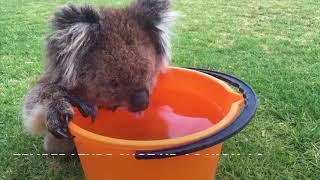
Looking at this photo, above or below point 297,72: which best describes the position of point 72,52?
above

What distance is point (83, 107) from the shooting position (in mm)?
2016

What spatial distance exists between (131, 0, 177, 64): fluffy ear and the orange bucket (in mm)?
347

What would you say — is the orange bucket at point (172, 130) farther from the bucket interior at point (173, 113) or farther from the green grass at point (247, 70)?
the green grass at point (247, 70)

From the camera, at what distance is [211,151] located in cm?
185

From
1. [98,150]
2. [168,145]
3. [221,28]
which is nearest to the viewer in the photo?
[168,145]

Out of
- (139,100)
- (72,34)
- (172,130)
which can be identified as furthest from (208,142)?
(172,130)

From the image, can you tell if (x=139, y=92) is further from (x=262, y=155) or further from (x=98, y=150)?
(x=262, y=155)

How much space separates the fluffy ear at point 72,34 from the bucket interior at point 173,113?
1.27ft

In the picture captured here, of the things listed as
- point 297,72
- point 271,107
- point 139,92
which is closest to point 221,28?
point 297,72

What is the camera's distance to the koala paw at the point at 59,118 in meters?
1.93

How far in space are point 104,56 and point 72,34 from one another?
0.15m

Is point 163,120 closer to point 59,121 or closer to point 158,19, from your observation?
point 158,19

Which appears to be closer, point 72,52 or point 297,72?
point 72,52

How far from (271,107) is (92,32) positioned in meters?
1.55
